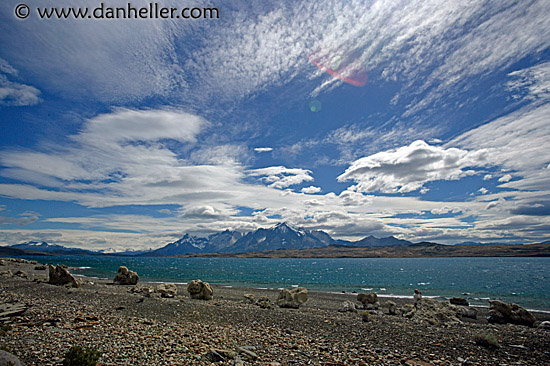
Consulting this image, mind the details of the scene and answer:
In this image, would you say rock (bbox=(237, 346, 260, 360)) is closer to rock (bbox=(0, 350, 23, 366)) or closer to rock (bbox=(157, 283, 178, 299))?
rock (bbox=(0, 350, 23, 366))

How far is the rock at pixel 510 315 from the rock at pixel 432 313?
346 centimetres

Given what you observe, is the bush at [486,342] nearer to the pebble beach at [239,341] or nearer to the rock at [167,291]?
the pebble beach at [239,341]

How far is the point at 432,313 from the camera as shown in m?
27.9

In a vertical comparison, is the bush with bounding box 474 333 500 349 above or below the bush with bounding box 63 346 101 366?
below

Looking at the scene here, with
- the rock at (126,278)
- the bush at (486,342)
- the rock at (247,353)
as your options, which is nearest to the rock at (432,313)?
the bush at (486,342)

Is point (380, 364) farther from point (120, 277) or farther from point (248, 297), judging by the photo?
point (120, 277)

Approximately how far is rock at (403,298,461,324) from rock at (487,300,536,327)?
3460 mm

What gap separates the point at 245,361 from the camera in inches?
484

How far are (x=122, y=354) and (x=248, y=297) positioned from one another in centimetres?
2764

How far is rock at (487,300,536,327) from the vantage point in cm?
2774

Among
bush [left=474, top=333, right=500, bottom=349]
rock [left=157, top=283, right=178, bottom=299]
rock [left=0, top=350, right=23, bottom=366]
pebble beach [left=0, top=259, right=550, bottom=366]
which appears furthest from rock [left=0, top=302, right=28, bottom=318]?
bush [left=474, top=333, right=500, bottom=349]

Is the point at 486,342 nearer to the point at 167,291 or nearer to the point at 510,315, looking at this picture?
the point at 510,315

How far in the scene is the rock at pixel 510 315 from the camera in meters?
27.7

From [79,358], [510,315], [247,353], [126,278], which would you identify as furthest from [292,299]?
[126,278]
